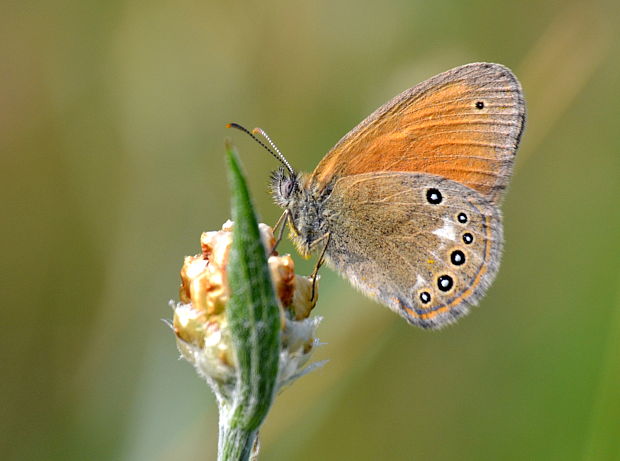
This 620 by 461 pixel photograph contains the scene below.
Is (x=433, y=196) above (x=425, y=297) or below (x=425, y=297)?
above

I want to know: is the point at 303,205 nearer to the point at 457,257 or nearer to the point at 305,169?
the point at 457,257

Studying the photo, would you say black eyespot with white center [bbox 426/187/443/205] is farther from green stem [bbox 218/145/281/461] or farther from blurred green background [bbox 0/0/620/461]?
green stem [bbox 218/145/281/461]

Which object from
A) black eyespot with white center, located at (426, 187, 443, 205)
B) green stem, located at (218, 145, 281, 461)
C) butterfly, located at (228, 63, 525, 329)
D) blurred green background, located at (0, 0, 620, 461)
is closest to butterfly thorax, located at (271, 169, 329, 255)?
butterfly, located at (228, 63, 525, 329)

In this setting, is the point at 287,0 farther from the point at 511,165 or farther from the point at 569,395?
the point at 569,395

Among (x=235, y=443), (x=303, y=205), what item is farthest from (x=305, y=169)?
(x=235, y=443)

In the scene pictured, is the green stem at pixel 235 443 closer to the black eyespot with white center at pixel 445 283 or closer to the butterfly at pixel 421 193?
the butterfly at pixel 421 193

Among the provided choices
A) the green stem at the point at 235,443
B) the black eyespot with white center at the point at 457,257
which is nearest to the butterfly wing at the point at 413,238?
the black eyespot with white center at the point at 457,257

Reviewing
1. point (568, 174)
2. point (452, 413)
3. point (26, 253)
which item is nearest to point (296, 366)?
point (452, 413)
